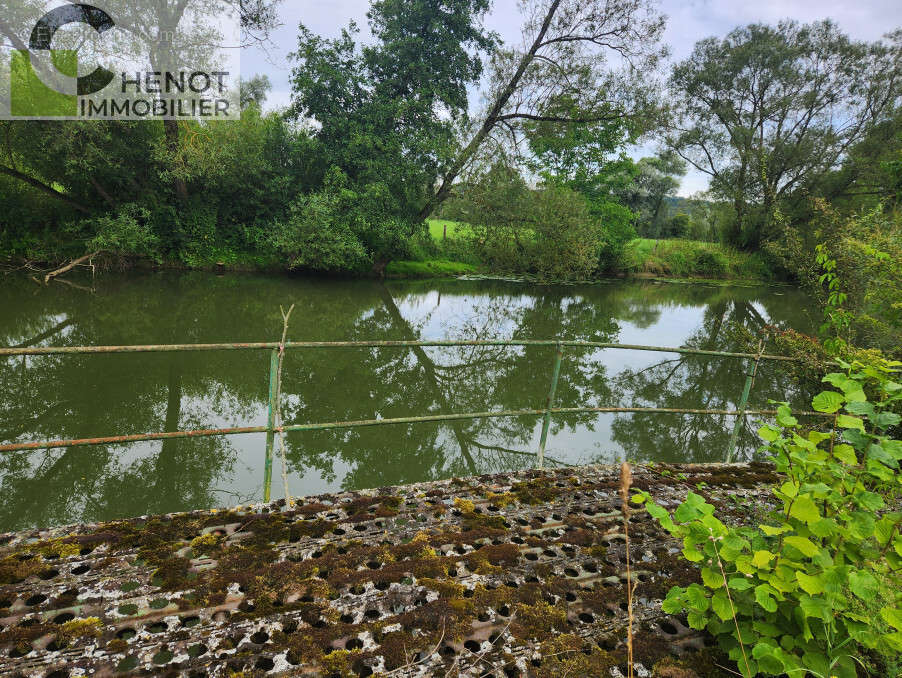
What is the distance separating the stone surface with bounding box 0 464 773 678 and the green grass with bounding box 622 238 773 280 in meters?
28.6

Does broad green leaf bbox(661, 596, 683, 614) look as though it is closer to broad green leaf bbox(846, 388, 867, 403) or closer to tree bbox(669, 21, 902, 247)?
broad green leaf bbox(846, 388, 867, 403)

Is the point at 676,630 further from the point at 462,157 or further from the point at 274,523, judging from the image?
the point at 462,157

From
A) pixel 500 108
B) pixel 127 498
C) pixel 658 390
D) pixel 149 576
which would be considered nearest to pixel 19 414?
pixel 127 498

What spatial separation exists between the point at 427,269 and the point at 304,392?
15.9m

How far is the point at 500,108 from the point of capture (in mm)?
17344

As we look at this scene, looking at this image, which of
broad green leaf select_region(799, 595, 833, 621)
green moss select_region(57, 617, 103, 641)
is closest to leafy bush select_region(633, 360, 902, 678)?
broad green leaf select_region(799, 595, 833, 621)

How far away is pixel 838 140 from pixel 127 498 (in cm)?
3593

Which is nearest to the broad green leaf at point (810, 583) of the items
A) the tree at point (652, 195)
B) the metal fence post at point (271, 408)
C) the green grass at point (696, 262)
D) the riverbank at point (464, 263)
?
the metal fence post at point (271, 408)

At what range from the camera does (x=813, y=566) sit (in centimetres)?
156

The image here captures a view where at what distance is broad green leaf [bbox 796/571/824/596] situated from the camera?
4.44 ft

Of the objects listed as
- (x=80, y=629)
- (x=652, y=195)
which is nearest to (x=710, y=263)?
(x=652, y=195)

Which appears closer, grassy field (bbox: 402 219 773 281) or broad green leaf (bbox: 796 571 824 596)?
broad green leaf (bbox: 796 571 824 596)

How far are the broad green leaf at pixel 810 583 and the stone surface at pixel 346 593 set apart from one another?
2.13 feet

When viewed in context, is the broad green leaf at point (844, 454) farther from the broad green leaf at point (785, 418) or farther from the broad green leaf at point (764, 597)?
the broad green leaf at point (764, 597)
